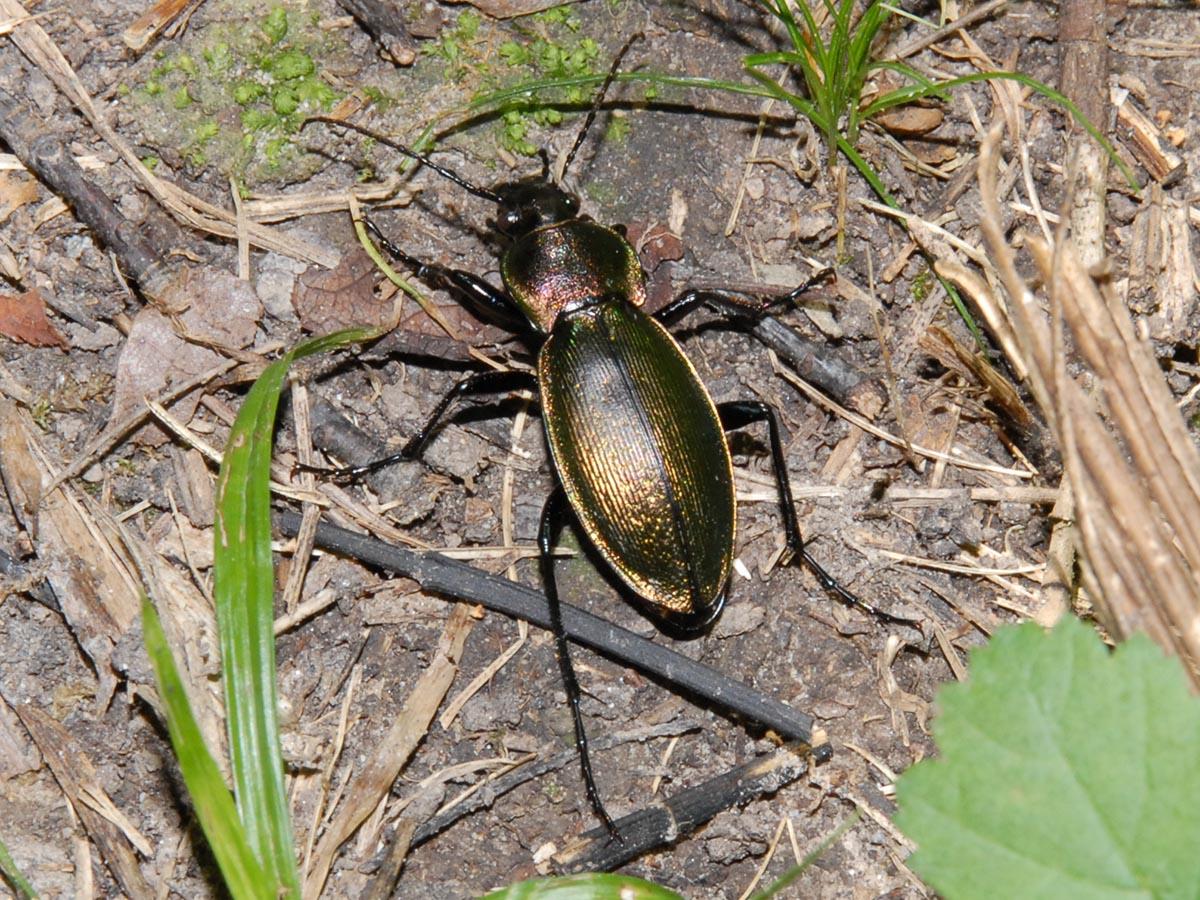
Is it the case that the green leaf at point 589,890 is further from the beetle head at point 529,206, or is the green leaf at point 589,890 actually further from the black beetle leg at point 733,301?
the beetle head at point 529,206

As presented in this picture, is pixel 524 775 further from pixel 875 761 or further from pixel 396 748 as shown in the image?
Answer: pixel 875 761

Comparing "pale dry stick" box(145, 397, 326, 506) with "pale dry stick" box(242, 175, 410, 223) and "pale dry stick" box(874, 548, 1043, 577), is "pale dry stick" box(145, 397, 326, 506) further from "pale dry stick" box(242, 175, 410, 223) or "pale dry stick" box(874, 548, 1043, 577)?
"pale dry stick" box(874, 548, 1043, 577)

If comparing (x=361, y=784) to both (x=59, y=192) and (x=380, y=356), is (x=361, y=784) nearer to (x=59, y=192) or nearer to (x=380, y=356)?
(x=380, y=356)

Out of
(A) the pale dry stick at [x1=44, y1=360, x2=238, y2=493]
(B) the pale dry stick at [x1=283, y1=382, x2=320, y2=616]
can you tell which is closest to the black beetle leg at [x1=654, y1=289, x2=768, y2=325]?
(B) the pale dry stick at [x1=283, y1=382, x2=320, y2=616]

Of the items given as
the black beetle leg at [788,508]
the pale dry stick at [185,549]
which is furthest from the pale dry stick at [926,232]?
the pale dry stick at [185,549]

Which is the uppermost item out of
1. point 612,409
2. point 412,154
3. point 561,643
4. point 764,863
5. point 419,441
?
point 412,154

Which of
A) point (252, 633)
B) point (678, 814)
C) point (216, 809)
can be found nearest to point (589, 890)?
point (678, 814)
